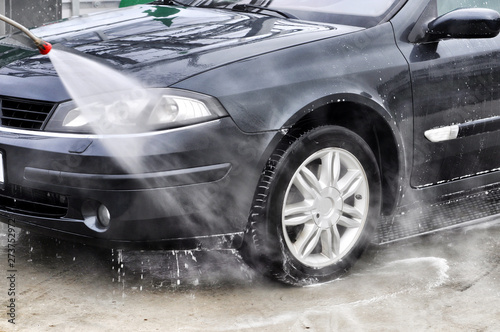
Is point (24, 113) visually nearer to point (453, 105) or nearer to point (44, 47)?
point (44, 47)

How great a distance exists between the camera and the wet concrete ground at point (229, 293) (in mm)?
3947

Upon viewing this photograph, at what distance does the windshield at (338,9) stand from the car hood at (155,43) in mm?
112

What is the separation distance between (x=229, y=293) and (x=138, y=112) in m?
0.98

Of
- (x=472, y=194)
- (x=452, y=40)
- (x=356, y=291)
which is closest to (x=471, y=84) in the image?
(x=452, y=40)

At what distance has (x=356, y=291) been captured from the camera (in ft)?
14.4

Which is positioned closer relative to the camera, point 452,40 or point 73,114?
point 73,114

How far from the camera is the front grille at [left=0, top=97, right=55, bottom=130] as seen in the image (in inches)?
158

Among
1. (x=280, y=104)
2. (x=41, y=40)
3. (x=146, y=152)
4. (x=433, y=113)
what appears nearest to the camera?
(x=146, y=152)

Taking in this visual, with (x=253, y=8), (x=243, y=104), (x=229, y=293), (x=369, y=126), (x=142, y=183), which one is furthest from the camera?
(x=253, y=8)

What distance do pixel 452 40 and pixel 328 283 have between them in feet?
4.50

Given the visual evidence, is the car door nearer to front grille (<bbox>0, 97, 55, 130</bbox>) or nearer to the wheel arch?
the wheel arch

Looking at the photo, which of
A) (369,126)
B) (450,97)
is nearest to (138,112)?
(369,126)

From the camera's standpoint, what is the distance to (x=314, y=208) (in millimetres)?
4328

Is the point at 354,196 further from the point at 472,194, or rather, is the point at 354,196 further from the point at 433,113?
the point at 472,194
